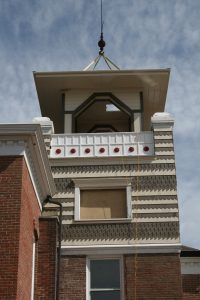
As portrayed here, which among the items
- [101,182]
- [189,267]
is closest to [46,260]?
[101,182]

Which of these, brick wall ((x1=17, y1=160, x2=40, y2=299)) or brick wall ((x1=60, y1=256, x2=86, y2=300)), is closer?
brick wall ((x1=17, y1=160, x2=40, y2=299))

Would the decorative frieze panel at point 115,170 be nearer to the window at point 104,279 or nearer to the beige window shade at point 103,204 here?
the beige window shade at point 103,204

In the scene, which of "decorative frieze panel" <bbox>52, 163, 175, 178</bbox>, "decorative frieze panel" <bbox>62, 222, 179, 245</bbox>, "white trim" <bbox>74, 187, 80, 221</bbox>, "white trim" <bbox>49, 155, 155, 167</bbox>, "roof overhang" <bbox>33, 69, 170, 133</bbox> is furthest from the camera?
"roof overhang" <bbox>33, 69, 170, 133</bbox>

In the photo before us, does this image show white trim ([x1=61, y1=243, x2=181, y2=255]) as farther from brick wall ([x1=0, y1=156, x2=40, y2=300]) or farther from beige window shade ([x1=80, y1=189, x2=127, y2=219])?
brick wall ([x1=0, y1=156, x2=40, y2=300])

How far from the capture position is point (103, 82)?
23.2 m

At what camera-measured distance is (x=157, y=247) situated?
19.4 metres

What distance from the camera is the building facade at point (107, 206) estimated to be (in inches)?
693

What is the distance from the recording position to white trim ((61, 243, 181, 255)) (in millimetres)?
19359

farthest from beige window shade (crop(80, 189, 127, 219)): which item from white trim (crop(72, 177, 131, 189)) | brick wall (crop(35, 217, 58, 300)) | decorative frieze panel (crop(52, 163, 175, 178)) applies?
brick wall (crop(35, 217, 58, 300))

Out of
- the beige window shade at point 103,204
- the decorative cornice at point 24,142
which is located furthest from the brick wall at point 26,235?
the beige window shade at point 103,204

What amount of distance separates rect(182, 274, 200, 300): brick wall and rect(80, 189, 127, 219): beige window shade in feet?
12.0

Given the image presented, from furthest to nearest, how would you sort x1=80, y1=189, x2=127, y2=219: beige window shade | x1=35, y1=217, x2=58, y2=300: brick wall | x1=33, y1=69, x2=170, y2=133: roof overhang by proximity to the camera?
x1=33, y1=69, x2=170, y2=133: roof overhang, x1=80, y1=189, x2=127, y2=219: beige window shade, x1=35, y1=217, x2=58, y2=300: brick wall

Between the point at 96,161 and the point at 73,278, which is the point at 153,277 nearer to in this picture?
the point at 73,278

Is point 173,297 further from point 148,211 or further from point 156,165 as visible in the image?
point 156,165
